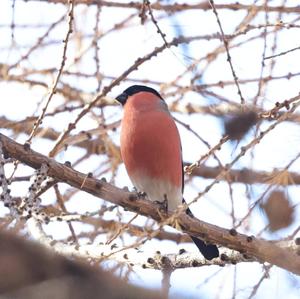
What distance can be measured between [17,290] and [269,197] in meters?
1.07

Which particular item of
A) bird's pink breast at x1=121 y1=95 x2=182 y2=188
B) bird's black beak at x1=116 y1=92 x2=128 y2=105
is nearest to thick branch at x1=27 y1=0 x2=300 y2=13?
bird's pink breast at x1=121 y1=95 x2=182 y2=188

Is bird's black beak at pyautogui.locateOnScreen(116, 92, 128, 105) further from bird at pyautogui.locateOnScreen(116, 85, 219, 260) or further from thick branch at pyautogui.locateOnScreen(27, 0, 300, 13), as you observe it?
thick branch at pyautogui.locateOnScreen(27, 0, 300, 13)

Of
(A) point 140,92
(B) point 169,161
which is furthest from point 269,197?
(A) point 140,92

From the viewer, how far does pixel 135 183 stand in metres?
2.69

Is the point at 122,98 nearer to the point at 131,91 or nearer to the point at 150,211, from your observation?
the point at 131,91

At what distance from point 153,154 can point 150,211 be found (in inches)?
38.4

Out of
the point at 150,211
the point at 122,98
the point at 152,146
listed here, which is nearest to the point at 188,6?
the point at 152,146

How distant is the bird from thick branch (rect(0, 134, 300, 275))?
0.93m

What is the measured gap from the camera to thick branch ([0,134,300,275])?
135 centimetres

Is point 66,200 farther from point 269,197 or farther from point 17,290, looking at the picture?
point 17,290

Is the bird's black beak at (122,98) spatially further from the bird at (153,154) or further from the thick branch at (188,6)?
the thick branch at (188,6)

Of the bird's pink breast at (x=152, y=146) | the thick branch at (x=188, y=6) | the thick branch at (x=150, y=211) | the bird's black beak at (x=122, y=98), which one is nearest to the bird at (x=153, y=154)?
the bird's pink breast at (x=152, y=146)

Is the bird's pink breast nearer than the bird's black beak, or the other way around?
the bird's pink breast

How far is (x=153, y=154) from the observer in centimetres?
263
